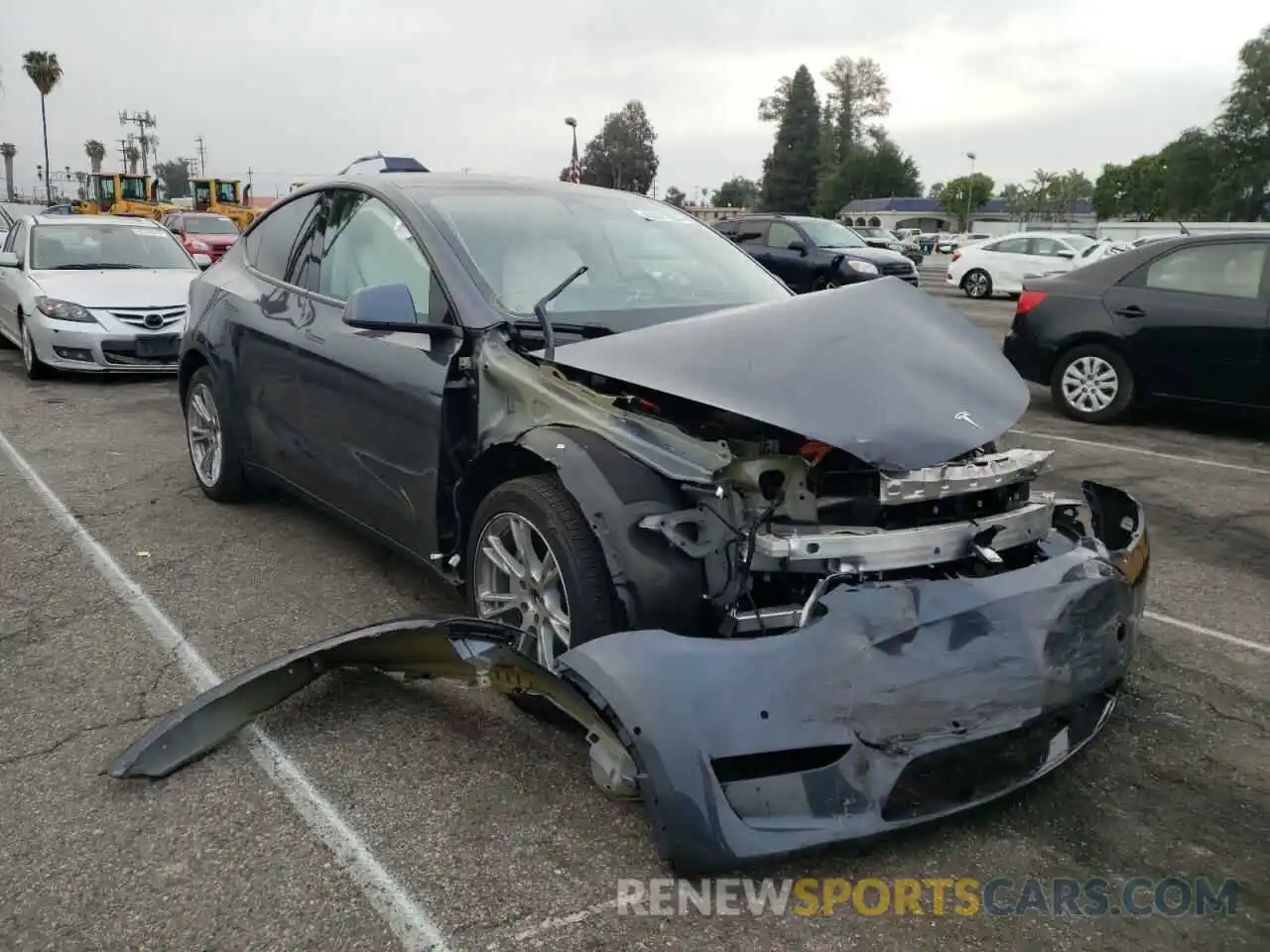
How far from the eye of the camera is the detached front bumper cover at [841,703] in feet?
7.33

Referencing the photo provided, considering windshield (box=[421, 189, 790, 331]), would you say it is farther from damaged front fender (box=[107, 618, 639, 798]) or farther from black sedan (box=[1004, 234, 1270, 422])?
black sedan (box=[1004, 234, 1270, 422])

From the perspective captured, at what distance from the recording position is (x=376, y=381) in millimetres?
→ 3750

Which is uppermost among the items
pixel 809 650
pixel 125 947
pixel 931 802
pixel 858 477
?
pixel 858 477

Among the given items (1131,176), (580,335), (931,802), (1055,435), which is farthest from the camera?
(1131,176)

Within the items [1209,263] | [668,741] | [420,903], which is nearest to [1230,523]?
[1209,263]

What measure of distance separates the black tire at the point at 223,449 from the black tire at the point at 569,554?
2.49m

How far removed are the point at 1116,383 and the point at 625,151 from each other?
9279 cm

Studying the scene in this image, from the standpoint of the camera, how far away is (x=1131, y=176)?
283 feet

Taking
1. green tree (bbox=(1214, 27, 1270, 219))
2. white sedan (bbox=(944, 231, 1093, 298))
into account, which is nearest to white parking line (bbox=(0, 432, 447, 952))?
white sedan (bbox=(944, 231, 1093, 298))

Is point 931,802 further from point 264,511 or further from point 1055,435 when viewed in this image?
point 1055,435

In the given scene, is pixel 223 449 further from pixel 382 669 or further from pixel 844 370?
pixel 844 370

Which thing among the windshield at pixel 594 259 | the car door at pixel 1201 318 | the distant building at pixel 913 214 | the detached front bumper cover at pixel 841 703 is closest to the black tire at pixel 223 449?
the windshield at pixel 594 259

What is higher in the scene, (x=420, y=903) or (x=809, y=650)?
(x=809, y=650)

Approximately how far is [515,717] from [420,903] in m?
A: 0.89
